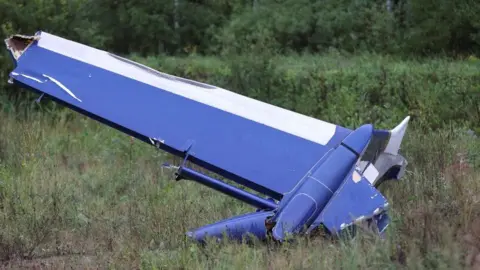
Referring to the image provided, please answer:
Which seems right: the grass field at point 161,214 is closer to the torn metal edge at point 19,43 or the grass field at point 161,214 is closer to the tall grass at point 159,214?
the tall grass at point 159,214

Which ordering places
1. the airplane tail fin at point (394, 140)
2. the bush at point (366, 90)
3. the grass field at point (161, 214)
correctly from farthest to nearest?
the bush at point (366, 90) < the airplane tail fin at point (394, 140) < the grass field at point (161, 214)

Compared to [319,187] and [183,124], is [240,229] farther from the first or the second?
[183,124]

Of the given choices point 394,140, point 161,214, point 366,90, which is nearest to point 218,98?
point 161,214

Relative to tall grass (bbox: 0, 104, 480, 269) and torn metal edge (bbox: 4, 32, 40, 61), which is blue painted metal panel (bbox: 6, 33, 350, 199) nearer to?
torn metal edge (bbox: 4, 32, 40, 61)

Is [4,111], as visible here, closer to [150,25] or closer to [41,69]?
[41,69]

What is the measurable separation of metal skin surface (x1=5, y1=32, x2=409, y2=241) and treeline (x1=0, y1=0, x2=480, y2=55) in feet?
24.3

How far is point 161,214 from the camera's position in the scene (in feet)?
17.7

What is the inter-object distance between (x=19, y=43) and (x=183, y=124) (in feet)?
5.20

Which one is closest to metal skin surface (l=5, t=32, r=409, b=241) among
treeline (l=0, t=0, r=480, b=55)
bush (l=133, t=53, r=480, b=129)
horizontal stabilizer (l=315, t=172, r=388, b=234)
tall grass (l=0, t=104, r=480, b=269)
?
horizontal stabilizer (l=315, t=172, r=388, b=234)

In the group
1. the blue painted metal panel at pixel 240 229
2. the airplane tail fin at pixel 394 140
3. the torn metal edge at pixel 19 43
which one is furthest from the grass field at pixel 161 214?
the torn metal edge at pixel 19 43

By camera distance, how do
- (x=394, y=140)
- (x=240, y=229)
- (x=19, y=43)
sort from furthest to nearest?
1. (x=19, y=43)
2. (x=394, y=140)
3. (x=240, y=229)

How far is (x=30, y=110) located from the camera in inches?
462

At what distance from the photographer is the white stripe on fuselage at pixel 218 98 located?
4637 mm

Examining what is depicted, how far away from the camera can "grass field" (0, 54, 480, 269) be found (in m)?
3.53
